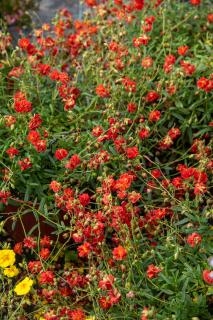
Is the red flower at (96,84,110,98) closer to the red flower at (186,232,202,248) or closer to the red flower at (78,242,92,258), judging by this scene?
the red flower at (78,242,92,258)

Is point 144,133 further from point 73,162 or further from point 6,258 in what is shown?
point 6,258

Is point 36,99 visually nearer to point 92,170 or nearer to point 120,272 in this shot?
point 92,170

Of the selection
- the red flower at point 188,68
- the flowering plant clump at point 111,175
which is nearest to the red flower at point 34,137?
the flowering plant clump at point 111,175

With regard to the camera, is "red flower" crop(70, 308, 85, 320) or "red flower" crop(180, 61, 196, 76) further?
"red flower" crop(180, 61, 196, 76)

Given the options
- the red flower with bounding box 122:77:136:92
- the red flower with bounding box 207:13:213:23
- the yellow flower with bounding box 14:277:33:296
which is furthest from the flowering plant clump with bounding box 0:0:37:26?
the yellow flower with bounding box 14:277:33:296

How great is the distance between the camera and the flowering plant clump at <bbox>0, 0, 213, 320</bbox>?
2.84 metres

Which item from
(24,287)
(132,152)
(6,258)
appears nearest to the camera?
(24,287)

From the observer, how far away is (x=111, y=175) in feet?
10.2

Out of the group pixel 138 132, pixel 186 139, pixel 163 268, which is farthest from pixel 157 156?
pixel 163 268

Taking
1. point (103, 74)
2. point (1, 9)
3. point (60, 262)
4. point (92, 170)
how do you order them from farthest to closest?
point (1, 9) → point (103, 74) → point (60, 262) → point (92, 170)

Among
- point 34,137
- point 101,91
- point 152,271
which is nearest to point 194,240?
point 152,271

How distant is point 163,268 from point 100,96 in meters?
1.17

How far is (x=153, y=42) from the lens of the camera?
12.9 feet

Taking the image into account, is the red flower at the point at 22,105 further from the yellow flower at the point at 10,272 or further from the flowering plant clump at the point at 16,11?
the flowering plant clump at the point at 16,11
